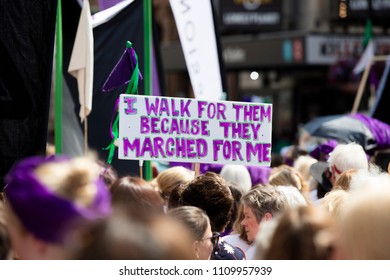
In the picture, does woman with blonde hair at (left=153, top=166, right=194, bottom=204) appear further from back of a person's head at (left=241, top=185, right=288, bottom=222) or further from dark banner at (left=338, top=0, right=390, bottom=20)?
dark banner at (left=338, top=0, right=390, bottom=20)

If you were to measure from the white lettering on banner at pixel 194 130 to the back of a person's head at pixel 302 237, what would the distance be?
2746mm

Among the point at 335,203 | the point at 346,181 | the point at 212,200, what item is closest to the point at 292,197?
the point at 335,203

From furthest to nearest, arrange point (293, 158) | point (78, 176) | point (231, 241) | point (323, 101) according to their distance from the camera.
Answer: point (323, 101) < point (293, 158) < point (231, 241) < point (78, 176)

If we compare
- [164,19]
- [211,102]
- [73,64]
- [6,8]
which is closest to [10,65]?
[6,8]

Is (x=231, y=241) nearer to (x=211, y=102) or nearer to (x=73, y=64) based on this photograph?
(x=211, y=102)

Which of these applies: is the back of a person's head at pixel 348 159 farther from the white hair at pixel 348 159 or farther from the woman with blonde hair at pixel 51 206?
the woman with blonde hair at pixel 51 206

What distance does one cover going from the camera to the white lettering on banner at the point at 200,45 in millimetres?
7344

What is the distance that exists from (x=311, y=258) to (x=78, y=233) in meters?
0.64

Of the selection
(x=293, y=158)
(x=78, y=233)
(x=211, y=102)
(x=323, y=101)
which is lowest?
(x=323, y=101)

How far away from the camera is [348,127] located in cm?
891

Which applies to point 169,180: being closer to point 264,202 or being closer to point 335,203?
point 264,202

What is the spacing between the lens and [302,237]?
7.93ft

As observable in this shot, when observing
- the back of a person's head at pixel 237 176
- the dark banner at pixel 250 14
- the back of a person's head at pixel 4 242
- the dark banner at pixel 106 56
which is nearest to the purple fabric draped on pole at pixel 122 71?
the dark banner at pixel 106 56

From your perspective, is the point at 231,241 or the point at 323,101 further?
the point at 323,101
